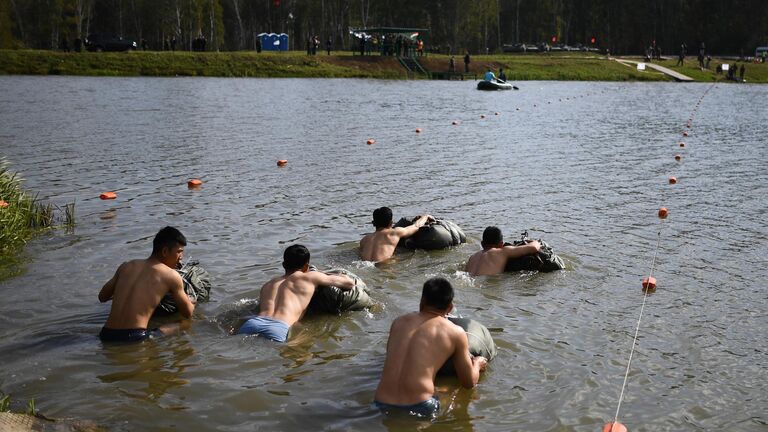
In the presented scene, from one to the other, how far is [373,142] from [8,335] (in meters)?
20.9

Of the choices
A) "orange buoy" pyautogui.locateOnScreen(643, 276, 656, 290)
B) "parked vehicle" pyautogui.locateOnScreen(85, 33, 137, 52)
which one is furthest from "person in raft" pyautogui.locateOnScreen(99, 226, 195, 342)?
"parked vehicle" pyautogui.locateOnScreen(85, 33, 137, 52)

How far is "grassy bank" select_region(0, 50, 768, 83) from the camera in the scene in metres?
70.4

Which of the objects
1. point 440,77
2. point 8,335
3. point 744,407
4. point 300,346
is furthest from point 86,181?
point 440,77

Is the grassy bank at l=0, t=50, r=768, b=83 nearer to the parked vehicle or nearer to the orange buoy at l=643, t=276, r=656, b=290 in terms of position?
the parked vehicle

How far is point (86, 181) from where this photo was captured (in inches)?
814

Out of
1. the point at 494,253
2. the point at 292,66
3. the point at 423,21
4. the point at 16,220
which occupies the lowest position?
the point at 494,253

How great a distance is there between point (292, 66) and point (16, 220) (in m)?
64.3

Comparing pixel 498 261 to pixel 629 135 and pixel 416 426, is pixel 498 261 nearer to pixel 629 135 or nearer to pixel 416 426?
pixel 416 426

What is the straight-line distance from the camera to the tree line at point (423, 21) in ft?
325

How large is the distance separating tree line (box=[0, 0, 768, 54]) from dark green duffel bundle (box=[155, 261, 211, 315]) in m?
89.7

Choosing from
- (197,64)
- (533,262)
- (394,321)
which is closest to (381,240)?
(533,262)

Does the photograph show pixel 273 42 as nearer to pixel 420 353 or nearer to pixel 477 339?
pixel 477 339

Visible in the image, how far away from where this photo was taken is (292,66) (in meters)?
77.1

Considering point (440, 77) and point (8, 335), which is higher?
point (440, 77)
